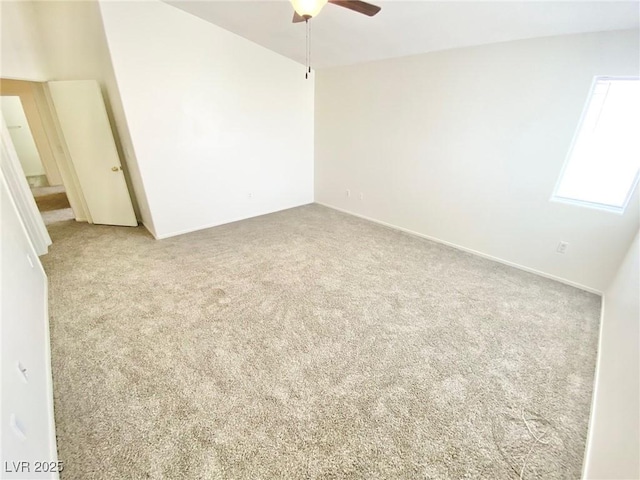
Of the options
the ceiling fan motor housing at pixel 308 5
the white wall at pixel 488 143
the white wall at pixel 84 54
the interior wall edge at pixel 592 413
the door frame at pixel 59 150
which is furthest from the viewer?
the door frame at pixel 59 150

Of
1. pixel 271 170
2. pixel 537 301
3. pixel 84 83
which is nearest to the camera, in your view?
pixel 537 301

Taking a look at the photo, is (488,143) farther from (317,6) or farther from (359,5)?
(317,6)

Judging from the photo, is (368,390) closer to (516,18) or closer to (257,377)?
(257,377)

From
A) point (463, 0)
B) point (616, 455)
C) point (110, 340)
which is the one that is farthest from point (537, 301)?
point (110, 340)

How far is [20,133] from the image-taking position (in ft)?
20.7

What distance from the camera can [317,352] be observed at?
2.02 meters

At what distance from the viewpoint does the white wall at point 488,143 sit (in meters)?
2.58

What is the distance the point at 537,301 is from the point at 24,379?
12.3ft

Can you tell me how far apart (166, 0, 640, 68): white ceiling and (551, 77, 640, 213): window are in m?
0.54

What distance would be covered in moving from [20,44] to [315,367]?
5.16 meters

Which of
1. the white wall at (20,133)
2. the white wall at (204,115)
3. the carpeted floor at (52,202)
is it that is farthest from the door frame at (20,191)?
the white wall at (20,133)

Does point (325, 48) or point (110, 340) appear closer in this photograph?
point (110, 340)

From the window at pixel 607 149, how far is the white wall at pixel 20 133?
9460mm

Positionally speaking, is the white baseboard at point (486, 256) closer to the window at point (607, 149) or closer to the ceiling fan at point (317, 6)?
the window at point (607, 149)
